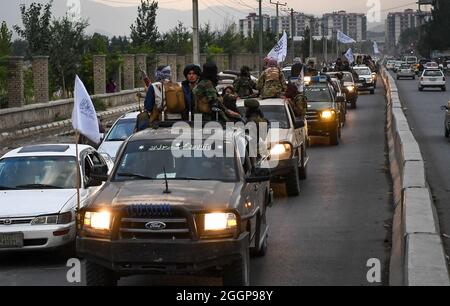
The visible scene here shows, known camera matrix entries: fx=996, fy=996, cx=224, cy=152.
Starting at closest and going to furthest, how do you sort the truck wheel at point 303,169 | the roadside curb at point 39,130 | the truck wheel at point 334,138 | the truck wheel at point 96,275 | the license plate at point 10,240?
the truck wheel at point 96,275
the license plate at point 10,240
the truck wheel at point 303,169
the truck wheel at point 334,138
the roadside curb at point 39,130

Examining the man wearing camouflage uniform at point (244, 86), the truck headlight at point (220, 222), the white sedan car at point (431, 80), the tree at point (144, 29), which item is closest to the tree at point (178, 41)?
the tree at point (144, 29)

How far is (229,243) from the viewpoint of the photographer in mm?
9211

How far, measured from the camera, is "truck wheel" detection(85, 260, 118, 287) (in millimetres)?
9469

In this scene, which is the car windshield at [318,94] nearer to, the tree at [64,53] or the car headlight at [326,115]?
the car headlight at [326,115]

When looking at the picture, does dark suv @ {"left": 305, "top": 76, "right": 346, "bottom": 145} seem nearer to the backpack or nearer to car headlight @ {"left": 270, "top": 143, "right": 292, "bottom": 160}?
car headlight @ {"left": 270, "top": 143, "right": 292, "bottom": 160}

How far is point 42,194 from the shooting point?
12508mm

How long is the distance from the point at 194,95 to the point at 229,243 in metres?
5.45

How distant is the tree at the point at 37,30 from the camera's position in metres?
48.0

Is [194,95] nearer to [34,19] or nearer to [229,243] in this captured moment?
[229,243]

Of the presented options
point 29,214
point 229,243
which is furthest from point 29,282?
point 229,243

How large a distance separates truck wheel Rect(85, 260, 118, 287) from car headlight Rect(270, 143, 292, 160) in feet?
25.8

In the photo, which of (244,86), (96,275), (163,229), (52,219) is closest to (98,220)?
(96,275)

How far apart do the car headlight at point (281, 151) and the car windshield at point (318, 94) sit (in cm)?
1183

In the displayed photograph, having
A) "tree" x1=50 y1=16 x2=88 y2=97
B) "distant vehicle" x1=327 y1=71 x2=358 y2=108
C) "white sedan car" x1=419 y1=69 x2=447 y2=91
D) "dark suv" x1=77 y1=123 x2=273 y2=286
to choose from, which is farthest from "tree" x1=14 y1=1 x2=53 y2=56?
"dark suv" x1=77 y1=123 x2=273 y2=286
